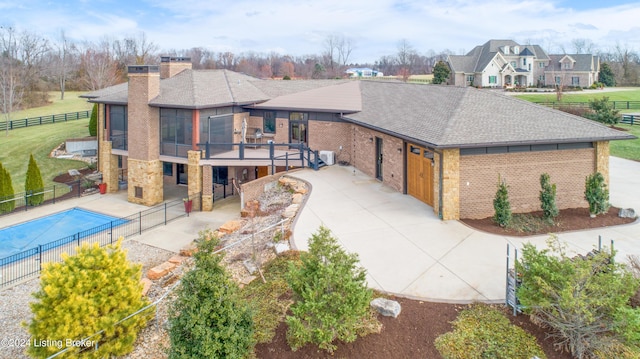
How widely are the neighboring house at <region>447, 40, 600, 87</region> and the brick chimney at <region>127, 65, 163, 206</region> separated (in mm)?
51026

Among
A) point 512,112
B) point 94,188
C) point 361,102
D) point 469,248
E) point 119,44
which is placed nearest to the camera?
point 469,248

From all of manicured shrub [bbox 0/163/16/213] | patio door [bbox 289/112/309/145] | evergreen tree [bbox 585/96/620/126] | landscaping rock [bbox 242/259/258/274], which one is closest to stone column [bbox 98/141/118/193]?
manicured shrub [bbox 0/163/16/213]

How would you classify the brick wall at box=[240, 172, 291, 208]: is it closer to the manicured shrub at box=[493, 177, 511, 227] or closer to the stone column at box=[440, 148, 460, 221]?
the stone column at box=[440, 148, 460, 221]

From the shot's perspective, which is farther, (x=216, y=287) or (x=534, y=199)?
(x=534, y=199)

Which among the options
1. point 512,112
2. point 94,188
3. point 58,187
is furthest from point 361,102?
point 58,187

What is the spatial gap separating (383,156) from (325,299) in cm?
1319

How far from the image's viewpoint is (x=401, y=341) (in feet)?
26.9

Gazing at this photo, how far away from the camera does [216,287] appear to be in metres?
7.43

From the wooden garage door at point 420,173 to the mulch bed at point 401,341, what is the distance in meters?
7.84

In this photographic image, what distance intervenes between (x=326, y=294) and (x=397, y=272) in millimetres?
3606

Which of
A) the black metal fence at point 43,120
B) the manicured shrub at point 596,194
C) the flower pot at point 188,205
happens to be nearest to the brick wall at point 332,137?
the flower pot at point 188,205

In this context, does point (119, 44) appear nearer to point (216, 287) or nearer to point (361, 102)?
point (361, 102)

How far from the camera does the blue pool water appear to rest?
18620 mm

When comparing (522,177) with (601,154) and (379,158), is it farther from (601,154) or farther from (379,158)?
(379,158)
